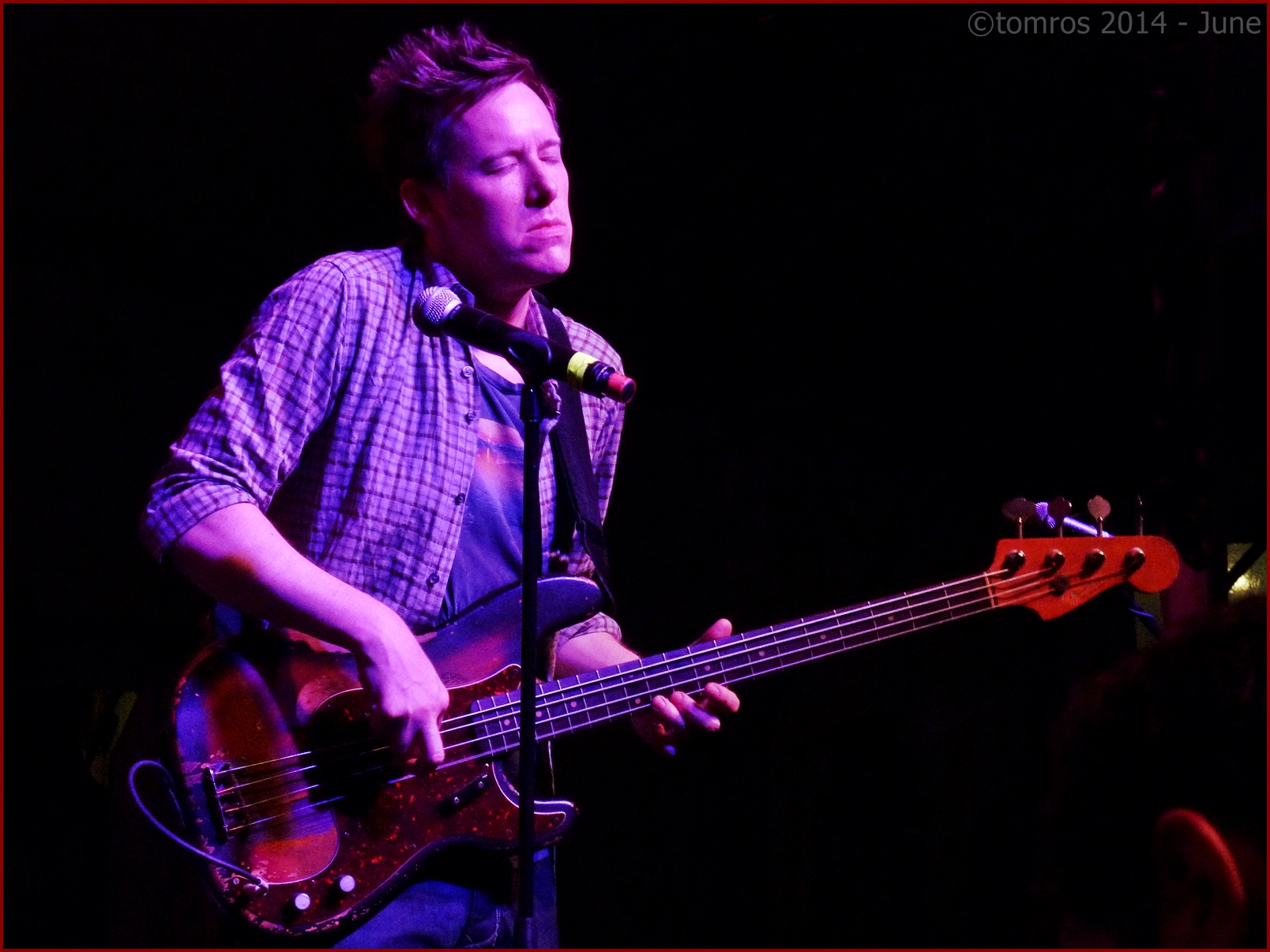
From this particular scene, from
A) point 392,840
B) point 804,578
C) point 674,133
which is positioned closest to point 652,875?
point 804,578

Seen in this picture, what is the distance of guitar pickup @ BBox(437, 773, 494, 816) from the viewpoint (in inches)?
79.7

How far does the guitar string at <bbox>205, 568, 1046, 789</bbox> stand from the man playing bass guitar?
0.07 metres

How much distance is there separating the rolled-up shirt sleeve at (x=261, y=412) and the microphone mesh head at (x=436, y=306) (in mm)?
377

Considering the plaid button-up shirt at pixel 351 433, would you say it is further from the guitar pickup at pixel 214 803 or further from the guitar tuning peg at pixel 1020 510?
the guitar tuning peg at pixel 1020 510

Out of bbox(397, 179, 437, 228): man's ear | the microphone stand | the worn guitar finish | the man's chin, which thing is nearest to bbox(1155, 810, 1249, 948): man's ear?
the microphone stand

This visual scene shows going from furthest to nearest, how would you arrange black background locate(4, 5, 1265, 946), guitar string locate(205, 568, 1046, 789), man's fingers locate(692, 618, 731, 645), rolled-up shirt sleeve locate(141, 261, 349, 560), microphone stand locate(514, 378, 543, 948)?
black background locate(4, 5, 1265, 946) < man's fingers locate(692, 618, 731, 645) < guitar string locate(205, 568, 1046, 789) < rolled-up shirt sleeve locate(141, 261, 349, 560) < microphone stand locate(514, 378, 543, 948)

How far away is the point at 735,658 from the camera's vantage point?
2.43 metres

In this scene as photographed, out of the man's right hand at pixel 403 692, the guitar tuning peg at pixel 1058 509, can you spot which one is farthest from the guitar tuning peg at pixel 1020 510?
the man's right hand at pixel 403 692

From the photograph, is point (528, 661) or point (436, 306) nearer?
point (528, 661)

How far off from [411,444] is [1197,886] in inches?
64.5

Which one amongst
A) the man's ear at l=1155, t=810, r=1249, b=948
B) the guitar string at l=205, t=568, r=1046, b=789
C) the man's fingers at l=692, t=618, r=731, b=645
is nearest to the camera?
the man's ear at l=1155, t=810, r=1249, b=948

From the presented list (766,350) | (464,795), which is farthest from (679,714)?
(766,350)

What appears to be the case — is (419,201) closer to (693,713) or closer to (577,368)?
(577,368)

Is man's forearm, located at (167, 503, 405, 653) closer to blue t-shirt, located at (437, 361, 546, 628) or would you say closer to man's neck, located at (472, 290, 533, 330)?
blue t-shirt, located at (437, 361, 546, 628)
